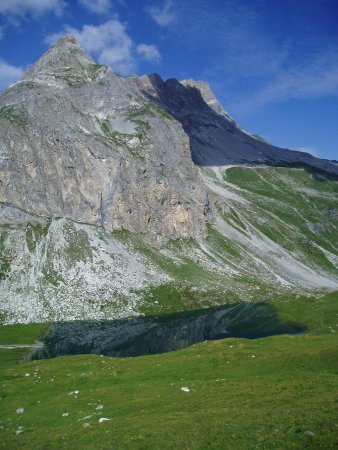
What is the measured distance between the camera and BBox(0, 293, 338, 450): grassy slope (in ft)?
84.6

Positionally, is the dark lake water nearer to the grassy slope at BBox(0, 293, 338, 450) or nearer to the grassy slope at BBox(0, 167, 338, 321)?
the grassy slope at BBox(0, 167, 338, 321)

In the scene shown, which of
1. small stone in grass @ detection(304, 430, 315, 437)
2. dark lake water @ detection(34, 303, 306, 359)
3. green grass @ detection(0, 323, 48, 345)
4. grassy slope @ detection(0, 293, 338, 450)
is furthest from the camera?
green grass @ detection(0, 323, 48, 345)

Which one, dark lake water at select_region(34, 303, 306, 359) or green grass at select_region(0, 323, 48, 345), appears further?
green grass at select_region(0, 323, 48, 345)

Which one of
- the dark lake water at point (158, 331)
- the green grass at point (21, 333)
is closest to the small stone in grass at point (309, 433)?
the dark lake water at point (158, 331)

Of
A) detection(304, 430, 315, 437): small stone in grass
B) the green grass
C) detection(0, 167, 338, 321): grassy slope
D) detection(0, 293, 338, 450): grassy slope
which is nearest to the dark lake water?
the green grass

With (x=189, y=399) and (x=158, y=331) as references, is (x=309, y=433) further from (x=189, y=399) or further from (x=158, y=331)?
(x=158, y=331)

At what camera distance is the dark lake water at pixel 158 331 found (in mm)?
96875

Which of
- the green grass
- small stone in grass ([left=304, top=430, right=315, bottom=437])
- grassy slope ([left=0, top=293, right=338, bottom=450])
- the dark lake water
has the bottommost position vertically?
the green grass

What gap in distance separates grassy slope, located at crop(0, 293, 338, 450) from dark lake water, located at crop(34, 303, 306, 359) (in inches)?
1177

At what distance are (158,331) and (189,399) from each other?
79079 mm

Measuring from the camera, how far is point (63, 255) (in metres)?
159

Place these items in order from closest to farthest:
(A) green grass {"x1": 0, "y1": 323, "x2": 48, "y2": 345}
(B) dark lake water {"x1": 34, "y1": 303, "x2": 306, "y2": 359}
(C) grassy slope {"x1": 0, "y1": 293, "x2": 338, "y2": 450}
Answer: (C) grassy slope {"x1": 0, "y1": 293, "x2": 338, "y2": 450} < (B) dark lake water {"x1": 34, "y1": 303, "x2": 306, "y2": 359} < (A) green grass {"x1": 0, "y1": 323, "x2": 48, "y2": 345}

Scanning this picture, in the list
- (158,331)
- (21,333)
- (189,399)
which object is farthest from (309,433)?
(21,333)

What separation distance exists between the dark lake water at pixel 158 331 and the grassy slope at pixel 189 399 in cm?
2990
